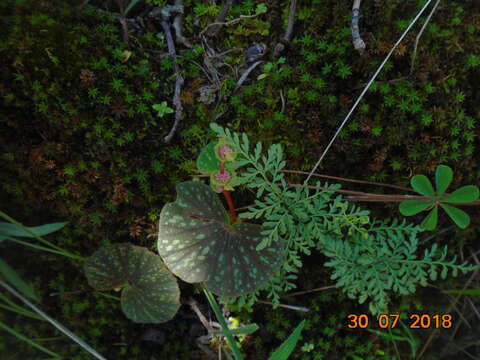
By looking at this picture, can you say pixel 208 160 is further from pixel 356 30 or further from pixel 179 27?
pixel 356 30

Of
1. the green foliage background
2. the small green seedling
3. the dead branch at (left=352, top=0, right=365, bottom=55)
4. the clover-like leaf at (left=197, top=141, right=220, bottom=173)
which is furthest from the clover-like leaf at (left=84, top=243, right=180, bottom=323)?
the dead branch at (left=352, top=0, right=365, bottom=55)

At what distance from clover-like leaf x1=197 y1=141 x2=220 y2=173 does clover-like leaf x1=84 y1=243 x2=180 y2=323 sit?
603 mm

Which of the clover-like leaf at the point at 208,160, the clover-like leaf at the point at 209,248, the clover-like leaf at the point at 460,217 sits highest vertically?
the clover-like leaf at the point at 208,160

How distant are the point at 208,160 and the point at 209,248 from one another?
46cm

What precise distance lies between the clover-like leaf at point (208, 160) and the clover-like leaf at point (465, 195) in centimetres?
119

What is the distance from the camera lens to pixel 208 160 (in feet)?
6.07

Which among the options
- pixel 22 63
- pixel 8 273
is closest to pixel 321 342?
pixel 8 273

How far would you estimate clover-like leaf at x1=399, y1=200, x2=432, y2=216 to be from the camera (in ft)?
6.07

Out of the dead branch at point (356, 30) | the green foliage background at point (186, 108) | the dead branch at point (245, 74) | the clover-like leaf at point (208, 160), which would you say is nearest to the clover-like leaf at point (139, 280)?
the green foliage background at point (186, 108)

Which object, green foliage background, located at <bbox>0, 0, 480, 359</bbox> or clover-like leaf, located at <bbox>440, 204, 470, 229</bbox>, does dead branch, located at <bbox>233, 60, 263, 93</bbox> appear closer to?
green foliage background, located at <bbox>0, 0, 480, 359</bbox>

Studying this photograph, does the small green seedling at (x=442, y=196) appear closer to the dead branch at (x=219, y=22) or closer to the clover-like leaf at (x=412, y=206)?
the clover-like leaf at (x=412, y=206)

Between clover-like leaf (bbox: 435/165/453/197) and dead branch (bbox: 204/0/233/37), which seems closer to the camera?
clover-like leaf (bbox: 435/165/453/197)
